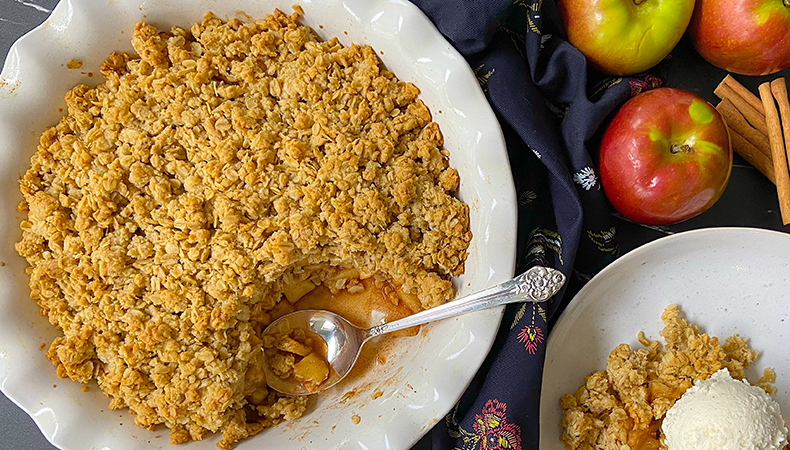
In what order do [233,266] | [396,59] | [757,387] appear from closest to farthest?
[233,266] < [396,59] < [757,387]

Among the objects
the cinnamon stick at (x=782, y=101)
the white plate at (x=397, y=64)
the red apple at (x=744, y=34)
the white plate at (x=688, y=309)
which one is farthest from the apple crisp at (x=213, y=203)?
the cinnamon stick at (x=782, y=101)

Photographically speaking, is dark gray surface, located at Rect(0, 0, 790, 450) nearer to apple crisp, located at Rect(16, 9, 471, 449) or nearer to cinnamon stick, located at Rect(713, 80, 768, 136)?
cinnamon stick, located at Rect(713, 80, 768, 136)

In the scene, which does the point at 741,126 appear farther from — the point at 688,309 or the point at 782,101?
the point at 688,309

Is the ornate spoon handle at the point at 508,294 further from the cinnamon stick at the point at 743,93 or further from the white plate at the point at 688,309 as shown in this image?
the cinnamon stick at the point at 743,93

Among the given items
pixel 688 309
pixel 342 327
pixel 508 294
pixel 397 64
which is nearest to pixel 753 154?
pixel 688 309

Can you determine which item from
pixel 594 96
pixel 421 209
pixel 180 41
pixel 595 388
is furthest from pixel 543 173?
pixel 180 41

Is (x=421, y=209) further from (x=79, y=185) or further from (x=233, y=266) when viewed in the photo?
(x=79, y=185)
